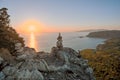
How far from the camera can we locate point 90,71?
19.5 meters

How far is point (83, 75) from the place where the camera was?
18.0 m

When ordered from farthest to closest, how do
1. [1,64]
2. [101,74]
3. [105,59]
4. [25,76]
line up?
1. [105,59]
2. [101,74]
3. [1,64]
4. [25,76]

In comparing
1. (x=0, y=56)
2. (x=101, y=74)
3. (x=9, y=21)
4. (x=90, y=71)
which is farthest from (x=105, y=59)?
(x=0, y=56)

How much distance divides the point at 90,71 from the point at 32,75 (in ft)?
23.5

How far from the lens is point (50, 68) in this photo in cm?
1666

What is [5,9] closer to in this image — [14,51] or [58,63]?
[14,51]

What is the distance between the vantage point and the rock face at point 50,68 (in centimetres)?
1531

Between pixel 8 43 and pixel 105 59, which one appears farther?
pixel 105 59

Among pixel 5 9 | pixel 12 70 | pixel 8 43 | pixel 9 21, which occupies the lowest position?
pixel 12 70

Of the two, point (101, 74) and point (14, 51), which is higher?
point (14, 51)

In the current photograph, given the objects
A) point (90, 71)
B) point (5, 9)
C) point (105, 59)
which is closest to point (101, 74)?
point (105, 59)

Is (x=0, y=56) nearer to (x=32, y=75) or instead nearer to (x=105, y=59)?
(x=32, y=75)

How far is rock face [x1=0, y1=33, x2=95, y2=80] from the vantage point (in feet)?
50.2

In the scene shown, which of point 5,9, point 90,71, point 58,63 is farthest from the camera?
point 5,9
